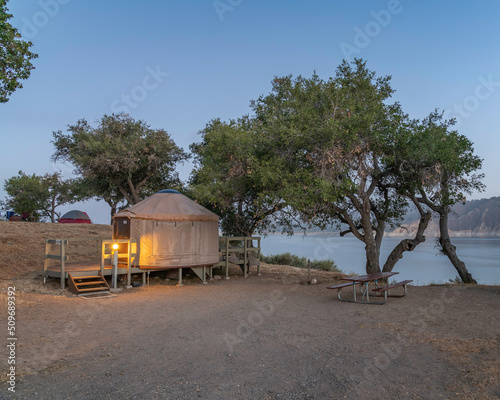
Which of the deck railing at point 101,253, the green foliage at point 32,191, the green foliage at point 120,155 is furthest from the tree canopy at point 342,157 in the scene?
the green foliage at point 32,191

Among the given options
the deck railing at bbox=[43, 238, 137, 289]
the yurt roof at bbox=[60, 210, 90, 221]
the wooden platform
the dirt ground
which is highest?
the yurt roof at bbox=[60, 210, 90, 221]

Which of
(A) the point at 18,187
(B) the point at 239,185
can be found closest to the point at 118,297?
(B) the point at 239,185

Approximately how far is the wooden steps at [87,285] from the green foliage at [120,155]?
6.34 meters

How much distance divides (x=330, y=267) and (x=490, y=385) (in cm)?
1433

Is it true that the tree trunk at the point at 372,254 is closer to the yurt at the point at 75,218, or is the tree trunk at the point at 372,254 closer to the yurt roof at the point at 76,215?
the yurt at the point at 75,218

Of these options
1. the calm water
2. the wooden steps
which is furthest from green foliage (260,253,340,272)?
the wooden steps

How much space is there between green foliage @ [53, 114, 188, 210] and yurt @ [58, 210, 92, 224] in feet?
33.9

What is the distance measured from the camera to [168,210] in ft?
31.8

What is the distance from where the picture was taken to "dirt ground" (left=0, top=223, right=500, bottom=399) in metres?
3.03

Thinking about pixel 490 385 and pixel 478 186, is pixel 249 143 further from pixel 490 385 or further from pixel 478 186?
pixel 490 385

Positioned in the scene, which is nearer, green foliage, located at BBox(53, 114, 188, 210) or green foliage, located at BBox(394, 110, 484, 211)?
green foliage, located at BBox(394, 110, 484, 211)

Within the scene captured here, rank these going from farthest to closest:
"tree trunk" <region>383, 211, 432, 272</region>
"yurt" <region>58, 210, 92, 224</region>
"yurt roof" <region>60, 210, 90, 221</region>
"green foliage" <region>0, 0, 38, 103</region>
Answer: "yurt roof" <region>60, 210, 90, 221</region>, "yurt" <region>58, 210, 92, 224</region>, "tree trunk" <region>383, 211, 432, 272</region>, "green foliage" <region>0, 0, 38, 103</region>

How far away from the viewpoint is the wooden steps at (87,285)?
7.88 m

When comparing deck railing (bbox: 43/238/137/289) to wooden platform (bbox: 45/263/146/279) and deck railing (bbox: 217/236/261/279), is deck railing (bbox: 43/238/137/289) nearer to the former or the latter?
wooden platform (bbox: 45/263/146/279)
